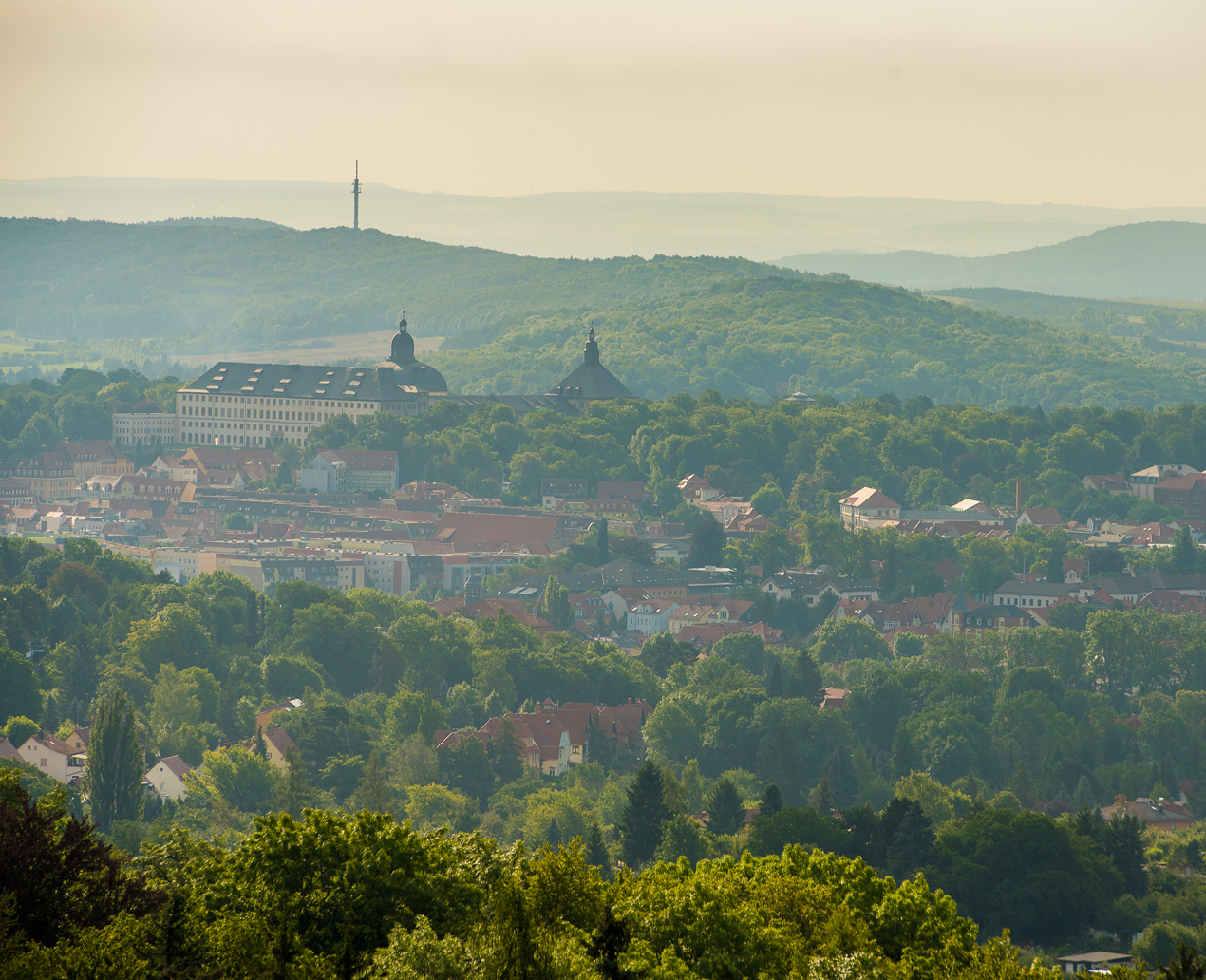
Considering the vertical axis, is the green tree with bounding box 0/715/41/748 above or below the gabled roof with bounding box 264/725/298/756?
above

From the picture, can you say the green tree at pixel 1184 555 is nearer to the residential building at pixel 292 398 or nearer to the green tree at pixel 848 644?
the green tree at pixel 848 644

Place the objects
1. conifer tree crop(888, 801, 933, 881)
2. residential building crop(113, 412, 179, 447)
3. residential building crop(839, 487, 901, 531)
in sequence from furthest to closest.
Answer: residential building crop(113, 412, 179, 447)
residential building crop(839, 487, 901, 531)
conifer tree crop(888, 801, 933, 881)

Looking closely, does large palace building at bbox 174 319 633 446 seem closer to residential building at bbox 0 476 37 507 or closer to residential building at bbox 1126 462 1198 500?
residential building at bbox 0 476 37 507

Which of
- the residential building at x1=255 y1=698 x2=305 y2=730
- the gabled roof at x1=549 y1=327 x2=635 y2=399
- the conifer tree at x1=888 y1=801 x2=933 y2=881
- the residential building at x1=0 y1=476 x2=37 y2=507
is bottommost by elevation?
the residential building at x1=0 y1=476 x2=37 y2=507

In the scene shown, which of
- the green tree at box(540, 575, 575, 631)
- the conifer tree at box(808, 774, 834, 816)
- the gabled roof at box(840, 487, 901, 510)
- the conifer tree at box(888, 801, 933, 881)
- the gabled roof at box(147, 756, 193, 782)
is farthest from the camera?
the gabled roof at box(840, 487, 901, 510)

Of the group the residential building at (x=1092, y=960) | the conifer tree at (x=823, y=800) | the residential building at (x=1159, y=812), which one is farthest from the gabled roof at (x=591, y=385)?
the residential building at (x=1092, y=960)

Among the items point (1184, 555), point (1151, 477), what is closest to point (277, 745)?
point (1184, 555)

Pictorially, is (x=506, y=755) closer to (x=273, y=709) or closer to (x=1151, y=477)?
(x=273, y=709)

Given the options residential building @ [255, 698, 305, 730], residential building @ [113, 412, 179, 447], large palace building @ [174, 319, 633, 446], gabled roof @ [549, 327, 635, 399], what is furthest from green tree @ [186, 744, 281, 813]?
gabled roof @ [549, 327, 635, 399]
